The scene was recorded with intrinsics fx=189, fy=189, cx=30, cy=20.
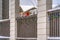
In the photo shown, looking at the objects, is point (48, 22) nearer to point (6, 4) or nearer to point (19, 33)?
point (19, 33)

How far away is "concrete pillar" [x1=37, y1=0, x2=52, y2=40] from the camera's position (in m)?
3.94

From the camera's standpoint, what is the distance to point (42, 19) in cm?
406

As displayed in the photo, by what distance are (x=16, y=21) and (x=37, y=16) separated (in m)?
1.32

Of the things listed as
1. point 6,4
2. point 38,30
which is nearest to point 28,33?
point 38,30

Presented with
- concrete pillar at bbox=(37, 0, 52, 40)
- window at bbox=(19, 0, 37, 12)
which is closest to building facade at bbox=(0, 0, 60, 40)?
concrete pillar at bbox=(37, 0, 52, 40)

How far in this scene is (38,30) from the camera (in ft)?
13.9

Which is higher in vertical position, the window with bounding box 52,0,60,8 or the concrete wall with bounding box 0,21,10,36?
the window with bounding box 52,0,60,8

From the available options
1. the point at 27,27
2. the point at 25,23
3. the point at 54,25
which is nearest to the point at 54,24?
the point at 54,25

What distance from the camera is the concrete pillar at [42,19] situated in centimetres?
394

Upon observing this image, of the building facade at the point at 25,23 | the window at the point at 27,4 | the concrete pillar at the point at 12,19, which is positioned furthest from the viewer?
the concrete pillar at the point at 12,19

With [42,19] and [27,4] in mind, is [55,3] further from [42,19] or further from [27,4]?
[27,4]

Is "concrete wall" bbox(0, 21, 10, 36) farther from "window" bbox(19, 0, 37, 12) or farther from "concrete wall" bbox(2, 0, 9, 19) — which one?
"window" bbox(19, 0, 37, 12)

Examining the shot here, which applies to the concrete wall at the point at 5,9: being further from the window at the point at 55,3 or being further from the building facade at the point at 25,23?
the window at the point at 55,3

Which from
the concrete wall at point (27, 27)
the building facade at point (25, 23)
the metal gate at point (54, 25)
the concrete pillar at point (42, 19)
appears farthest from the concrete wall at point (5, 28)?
the metal gate at point (54, 25)
